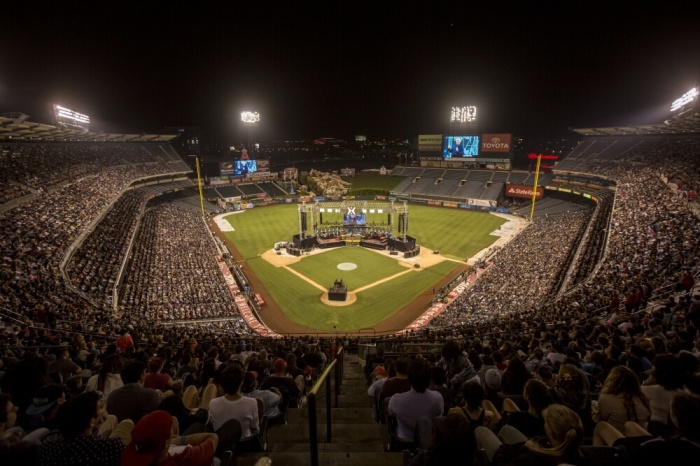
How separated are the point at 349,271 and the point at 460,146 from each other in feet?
180

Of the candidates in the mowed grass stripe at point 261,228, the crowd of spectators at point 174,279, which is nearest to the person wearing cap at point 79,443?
the crowd of spectators at point 174,279

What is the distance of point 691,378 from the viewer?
17.4 feet

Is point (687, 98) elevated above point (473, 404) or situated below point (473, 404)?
above

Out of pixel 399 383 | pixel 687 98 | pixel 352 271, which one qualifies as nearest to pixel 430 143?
pixel 687 98

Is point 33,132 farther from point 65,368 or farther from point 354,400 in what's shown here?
point 354,400

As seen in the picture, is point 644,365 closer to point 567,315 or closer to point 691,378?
point 691,378

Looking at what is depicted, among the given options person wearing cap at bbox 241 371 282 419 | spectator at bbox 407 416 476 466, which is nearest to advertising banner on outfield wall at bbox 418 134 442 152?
person wearing cap at bbox 241 371 282 419

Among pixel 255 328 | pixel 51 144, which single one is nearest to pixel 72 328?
pixel 255 328

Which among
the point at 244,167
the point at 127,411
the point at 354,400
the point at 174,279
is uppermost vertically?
the point at 244,167

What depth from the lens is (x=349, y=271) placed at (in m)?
37.0

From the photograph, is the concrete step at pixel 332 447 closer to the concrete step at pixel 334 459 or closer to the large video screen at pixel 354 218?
the concrete step at pixel 334 459

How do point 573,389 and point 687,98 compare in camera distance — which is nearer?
point 573,389

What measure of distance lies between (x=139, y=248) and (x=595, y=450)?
40067 mm

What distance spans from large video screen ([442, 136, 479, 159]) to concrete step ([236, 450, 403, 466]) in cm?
8102
